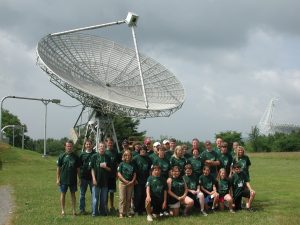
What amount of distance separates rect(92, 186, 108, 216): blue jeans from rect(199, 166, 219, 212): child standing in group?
261 cm

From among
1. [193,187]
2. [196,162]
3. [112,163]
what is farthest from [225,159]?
[112,163]

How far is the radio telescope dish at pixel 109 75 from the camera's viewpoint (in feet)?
94.7

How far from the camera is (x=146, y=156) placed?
12.7 meters

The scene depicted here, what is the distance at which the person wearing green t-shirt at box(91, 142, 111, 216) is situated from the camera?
1223cm

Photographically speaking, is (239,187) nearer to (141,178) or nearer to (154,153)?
(154,153)

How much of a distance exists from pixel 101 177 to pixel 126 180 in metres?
0.69

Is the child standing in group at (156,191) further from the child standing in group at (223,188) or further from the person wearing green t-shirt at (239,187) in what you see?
the person wearing green t-shirt at (239,187)

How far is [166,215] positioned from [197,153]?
2089 millimetres

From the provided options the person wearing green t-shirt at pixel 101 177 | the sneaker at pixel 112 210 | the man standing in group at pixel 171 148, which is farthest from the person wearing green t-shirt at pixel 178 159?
the sneaker at pixel 112 210

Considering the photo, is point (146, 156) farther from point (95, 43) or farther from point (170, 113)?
point (95, 43)

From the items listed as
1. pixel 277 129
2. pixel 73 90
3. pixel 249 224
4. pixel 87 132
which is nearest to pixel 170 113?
pixel 73 90

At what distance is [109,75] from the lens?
34.0m

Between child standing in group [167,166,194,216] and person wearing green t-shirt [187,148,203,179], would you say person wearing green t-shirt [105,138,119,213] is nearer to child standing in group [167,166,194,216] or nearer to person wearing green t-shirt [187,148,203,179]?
child standing in group [167,166,194,216]

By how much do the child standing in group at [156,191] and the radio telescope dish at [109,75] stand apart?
53.2 feet
